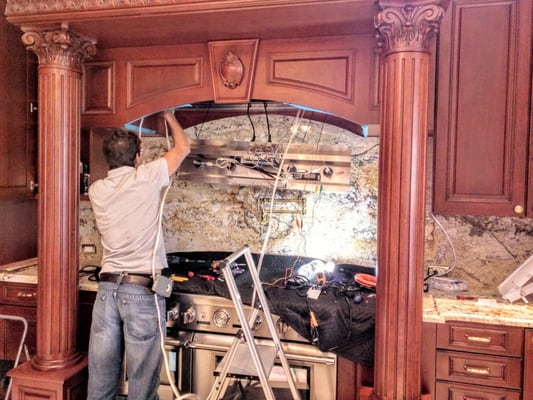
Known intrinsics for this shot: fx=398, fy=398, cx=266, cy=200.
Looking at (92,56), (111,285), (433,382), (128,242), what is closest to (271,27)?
(92,56)

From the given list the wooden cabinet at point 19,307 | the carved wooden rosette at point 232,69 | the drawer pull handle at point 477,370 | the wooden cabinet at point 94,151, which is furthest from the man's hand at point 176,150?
the drawer pull handle at point 477,370

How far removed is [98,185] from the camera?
1.96 m

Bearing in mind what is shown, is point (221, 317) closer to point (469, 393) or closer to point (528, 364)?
point (469, 393)

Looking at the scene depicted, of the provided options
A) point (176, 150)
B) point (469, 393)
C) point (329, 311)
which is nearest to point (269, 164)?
point (176, 150)

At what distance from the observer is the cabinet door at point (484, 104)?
1.84m

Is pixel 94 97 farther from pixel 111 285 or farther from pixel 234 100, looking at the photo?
pixel 111 285

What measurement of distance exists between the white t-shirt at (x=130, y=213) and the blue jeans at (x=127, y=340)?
0.14 meters

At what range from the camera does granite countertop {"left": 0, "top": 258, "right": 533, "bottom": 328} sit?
1735mm

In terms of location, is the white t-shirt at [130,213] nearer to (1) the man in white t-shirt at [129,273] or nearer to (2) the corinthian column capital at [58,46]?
(1) the man in white t-shirt at [129,273]

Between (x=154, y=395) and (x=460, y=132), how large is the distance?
6.50 ft

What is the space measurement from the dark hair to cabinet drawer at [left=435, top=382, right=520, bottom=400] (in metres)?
1.80

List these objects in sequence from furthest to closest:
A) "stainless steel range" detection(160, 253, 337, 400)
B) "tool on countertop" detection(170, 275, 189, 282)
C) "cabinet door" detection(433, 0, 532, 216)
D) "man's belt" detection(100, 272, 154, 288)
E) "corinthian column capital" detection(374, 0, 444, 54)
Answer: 1. "tool on countertop" detection(170, 275, 189, 282)
2. "stainless steel range" detection(160, 253, 337, 400)
3. "man's belt" detection(100, 272, 154, 288)
4. "cabinet door" detection(433, 0, 532, 216)
5. "corinthian column capital" detection(374, 0, 444, 54)

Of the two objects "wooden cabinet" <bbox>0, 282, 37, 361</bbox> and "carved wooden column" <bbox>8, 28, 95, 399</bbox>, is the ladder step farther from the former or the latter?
"wooden cabinet" <bbox>0, 282, 37, 361</bbox>

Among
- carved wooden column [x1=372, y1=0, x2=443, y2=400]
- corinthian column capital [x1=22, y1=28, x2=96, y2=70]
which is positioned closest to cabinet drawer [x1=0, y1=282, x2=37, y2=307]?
corinthian column capital [x1=22, y1=28, x2=96, y2=70]
